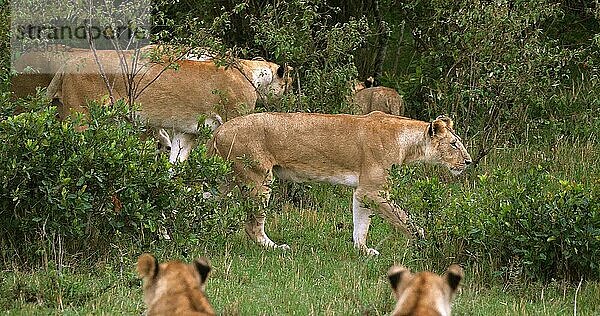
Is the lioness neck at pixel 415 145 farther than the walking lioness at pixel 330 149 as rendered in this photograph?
Yes

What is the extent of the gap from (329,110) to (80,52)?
9.22 feet

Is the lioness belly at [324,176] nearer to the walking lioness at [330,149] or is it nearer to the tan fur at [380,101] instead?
the walking lioness at [330,149]

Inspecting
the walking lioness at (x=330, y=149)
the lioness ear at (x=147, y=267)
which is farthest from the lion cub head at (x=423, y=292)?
the walking lioness at (x=330, y=149)

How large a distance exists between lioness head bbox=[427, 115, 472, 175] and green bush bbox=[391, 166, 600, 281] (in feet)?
5.23

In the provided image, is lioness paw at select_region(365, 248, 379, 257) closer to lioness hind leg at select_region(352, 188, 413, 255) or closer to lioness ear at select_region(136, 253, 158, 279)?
lioness hind leg at select_region(352, 188, 413, 255)

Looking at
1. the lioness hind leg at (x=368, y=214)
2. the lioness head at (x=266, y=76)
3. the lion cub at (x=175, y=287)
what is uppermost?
the lion cub at (x=175, y=287)

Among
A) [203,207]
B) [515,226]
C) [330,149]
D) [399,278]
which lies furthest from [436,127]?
[399,278]

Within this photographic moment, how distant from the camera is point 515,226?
873cm

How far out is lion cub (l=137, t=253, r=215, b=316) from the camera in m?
5.09

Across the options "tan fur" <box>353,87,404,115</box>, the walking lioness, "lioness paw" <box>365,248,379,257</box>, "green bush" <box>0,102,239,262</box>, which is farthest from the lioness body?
"green bush" <box>0,102,239,262</box>

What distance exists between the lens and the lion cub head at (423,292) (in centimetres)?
489

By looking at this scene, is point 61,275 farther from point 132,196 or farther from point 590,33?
point 590,33

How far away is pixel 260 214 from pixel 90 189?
1911 millimetres

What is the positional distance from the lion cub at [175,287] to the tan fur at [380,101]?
10009 millimetres
